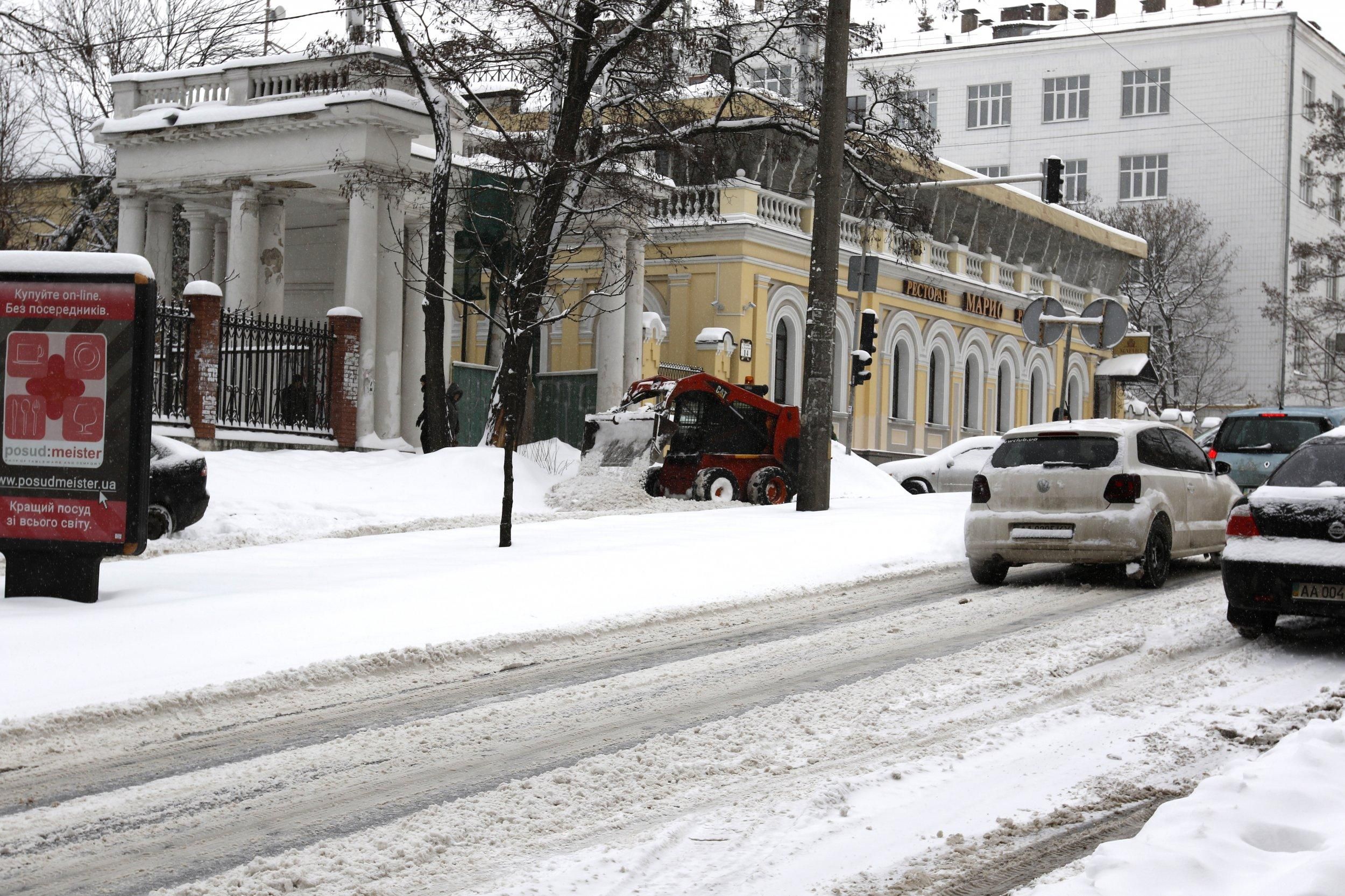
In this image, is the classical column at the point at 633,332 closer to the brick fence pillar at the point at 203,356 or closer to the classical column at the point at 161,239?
the classical column at the point at 161,239

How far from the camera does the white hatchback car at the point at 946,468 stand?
27.6 metres

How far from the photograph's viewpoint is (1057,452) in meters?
13.3

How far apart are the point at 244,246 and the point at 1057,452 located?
19.0m

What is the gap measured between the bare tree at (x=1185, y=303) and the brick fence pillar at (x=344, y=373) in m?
46.9

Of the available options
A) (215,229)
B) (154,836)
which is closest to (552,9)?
(215,229)

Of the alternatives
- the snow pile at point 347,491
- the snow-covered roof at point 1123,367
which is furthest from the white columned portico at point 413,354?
the snow-covered roof at point 1123,367

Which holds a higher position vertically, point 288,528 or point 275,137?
point 275,137

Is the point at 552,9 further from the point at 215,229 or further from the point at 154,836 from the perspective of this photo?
the point at 154,836

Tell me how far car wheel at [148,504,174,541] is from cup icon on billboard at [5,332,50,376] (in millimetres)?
6438

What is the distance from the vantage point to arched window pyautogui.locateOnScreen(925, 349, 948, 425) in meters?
44.8

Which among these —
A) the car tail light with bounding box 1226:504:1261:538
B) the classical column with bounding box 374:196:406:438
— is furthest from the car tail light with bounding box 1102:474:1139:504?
the classical column with bounding box 374:196:406:438

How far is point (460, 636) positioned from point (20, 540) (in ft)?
10.7

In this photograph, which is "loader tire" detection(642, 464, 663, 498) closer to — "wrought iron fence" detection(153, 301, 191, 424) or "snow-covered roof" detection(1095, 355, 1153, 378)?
"wrought iron fence" detection(153, 301, 191, 424)

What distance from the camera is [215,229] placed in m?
32.9
